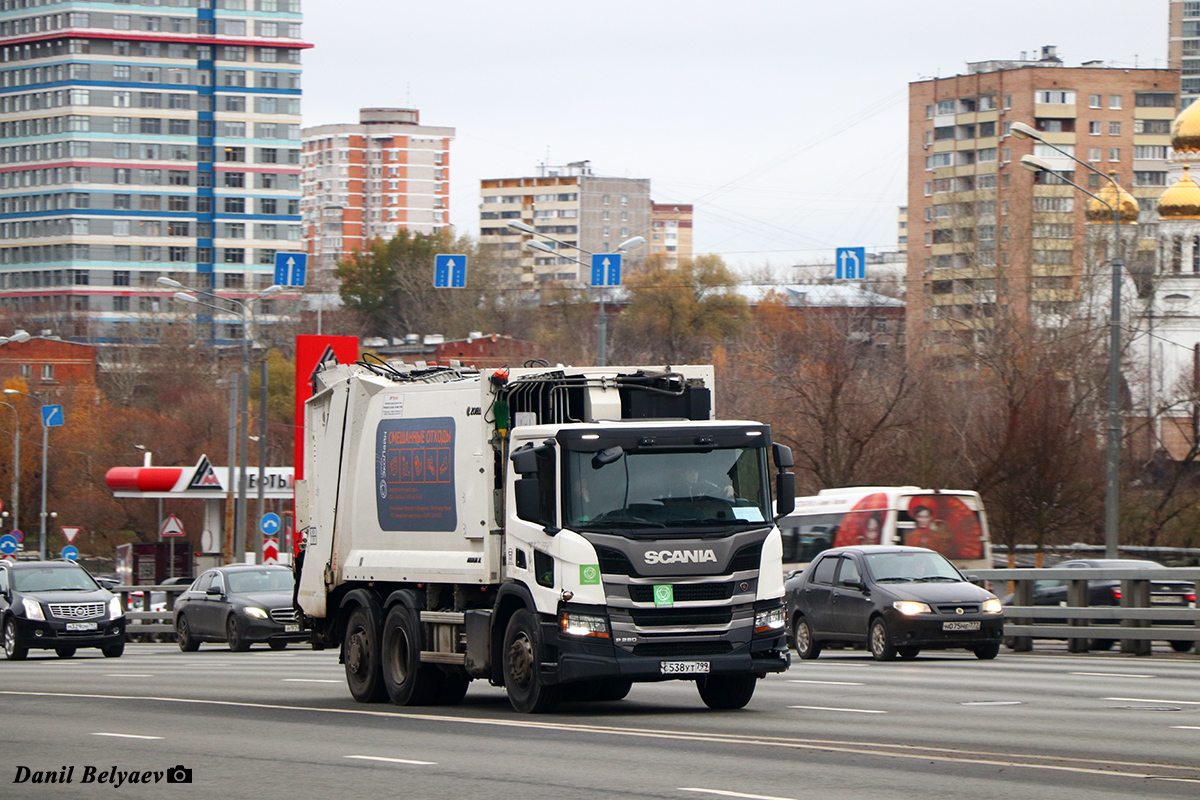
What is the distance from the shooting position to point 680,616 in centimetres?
1464

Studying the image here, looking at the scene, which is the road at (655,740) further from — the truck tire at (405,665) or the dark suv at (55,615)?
the dark suv at (55,615)

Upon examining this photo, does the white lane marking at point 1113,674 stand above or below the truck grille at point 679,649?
below

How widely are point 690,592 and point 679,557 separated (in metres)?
0.31

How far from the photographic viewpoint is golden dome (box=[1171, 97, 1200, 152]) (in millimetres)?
73125

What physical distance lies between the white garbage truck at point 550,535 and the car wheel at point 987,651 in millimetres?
8031

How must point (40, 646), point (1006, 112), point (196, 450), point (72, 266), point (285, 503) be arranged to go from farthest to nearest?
1. point (72, 266)
2. point (1006, 112)
3. point (196, 450)
4. point (285, 503)
5. point (40, 646)

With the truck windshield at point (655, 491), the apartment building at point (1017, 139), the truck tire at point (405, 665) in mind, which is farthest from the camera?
the apartment building at point (1017, 139)

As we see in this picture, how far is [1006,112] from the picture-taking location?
137000 millimetres

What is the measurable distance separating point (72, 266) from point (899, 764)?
5604 inches

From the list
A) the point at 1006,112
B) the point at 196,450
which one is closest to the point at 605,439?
the point at 196,450

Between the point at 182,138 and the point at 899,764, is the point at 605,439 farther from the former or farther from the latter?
the point at 182,138

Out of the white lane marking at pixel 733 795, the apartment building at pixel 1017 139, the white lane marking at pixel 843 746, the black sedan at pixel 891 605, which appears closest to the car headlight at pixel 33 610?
the black sedan at pixel 891 605

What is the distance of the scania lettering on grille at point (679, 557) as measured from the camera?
47.6 ft

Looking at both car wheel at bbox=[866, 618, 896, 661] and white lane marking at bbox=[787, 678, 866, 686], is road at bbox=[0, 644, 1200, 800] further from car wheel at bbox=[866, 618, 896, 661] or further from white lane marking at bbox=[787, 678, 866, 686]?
car wheel at bbox=[866, 618, 896, 661]
